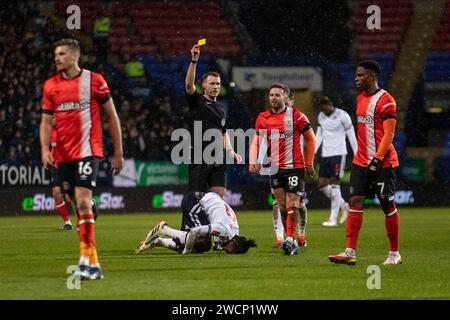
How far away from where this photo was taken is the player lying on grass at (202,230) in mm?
11930

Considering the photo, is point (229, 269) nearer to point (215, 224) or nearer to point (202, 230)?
point (215, 224)

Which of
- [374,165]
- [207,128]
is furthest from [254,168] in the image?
[374,165]

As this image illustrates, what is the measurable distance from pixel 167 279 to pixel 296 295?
163 centimetres

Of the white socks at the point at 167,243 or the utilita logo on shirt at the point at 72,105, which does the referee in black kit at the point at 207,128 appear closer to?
the white socks at the point at 167,243

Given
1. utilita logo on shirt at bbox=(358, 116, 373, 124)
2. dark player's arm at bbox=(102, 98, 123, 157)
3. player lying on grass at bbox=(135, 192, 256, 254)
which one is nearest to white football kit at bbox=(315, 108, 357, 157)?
Answer: player lying on grass at bbox=(135, 192, 256, 254)

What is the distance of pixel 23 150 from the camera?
2388cm

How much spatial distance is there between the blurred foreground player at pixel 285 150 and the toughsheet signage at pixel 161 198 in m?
10.9

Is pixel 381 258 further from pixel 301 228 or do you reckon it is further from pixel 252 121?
pixel 252 121

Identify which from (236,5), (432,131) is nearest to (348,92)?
(432,131)

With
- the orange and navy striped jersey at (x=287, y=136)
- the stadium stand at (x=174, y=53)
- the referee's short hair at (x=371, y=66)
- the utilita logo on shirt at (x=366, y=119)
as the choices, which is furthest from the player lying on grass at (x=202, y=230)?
the stadium stand at (x=174, y=53)

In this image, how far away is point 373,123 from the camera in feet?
35.8

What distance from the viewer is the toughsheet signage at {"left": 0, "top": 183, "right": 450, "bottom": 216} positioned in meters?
22.9

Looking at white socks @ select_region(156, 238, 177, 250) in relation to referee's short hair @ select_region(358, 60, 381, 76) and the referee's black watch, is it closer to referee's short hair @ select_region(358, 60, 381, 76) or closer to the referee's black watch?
the referee's black watch

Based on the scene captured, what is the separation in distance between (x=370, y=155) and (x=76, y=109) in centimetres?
336
